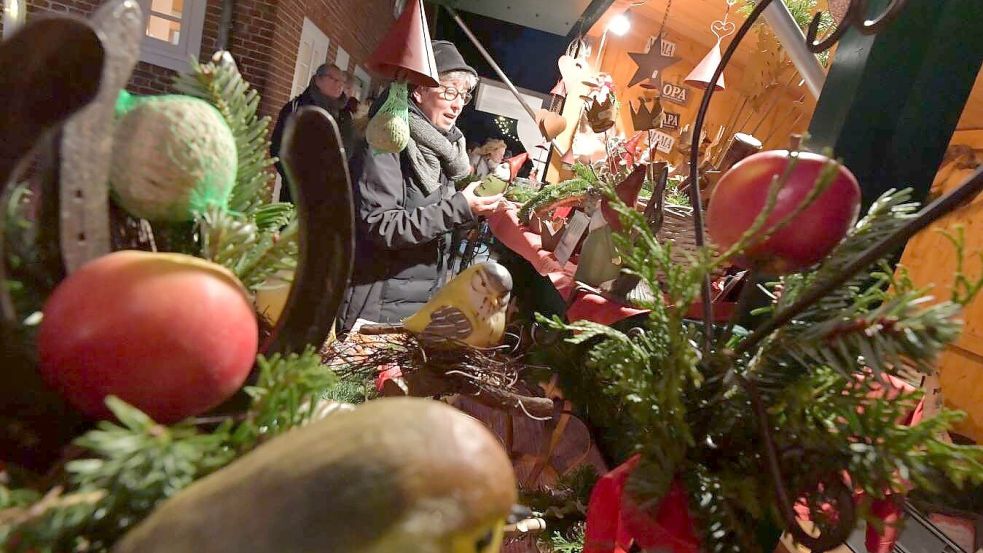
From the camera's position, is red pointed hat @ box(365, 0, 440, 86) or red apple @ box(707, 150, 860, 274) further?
red pointed hat @ box(365, 0, 440, 86)

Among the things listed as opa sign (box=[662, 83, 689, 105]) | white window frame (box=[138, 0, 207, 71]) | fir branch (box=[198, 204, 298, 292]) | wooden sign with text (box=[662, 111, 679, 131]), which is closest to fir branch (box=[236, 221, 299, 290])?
fir branch (box=[198, 204, 298, 292])

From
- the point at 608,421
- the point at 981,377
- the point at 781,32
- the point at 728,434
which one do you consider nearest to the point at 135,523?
the point at 728,434

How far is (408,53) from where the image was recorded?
50.4 inches

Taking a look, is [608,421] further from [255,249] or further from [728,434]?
[255,249]

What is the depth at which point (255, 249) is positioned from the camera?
0.34 meters

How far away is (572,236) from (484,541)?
94 centimetres

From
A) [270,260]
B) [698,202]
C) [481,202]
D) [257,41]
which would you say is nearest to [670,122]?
[481,202]

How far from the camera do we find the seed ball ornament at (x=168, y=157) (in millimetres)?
277

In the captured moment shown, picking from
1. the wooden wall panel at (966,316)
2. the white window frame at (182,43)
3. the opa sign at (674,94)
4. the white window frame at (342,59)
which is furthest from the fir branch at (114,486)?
the white window frame at (342,59)

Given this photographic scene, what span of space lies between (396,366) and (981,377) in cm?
243

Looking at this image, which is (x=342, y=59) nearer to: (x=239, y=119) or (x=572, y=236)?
(x=572, y=236)

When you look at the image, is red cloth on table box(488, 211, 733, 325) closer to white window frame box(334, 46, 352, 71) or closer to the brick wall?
the brick wall

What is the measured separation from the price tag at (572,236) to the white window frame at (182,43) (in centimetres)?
356

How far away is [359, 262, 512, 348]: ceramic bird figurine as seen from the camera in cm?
80
